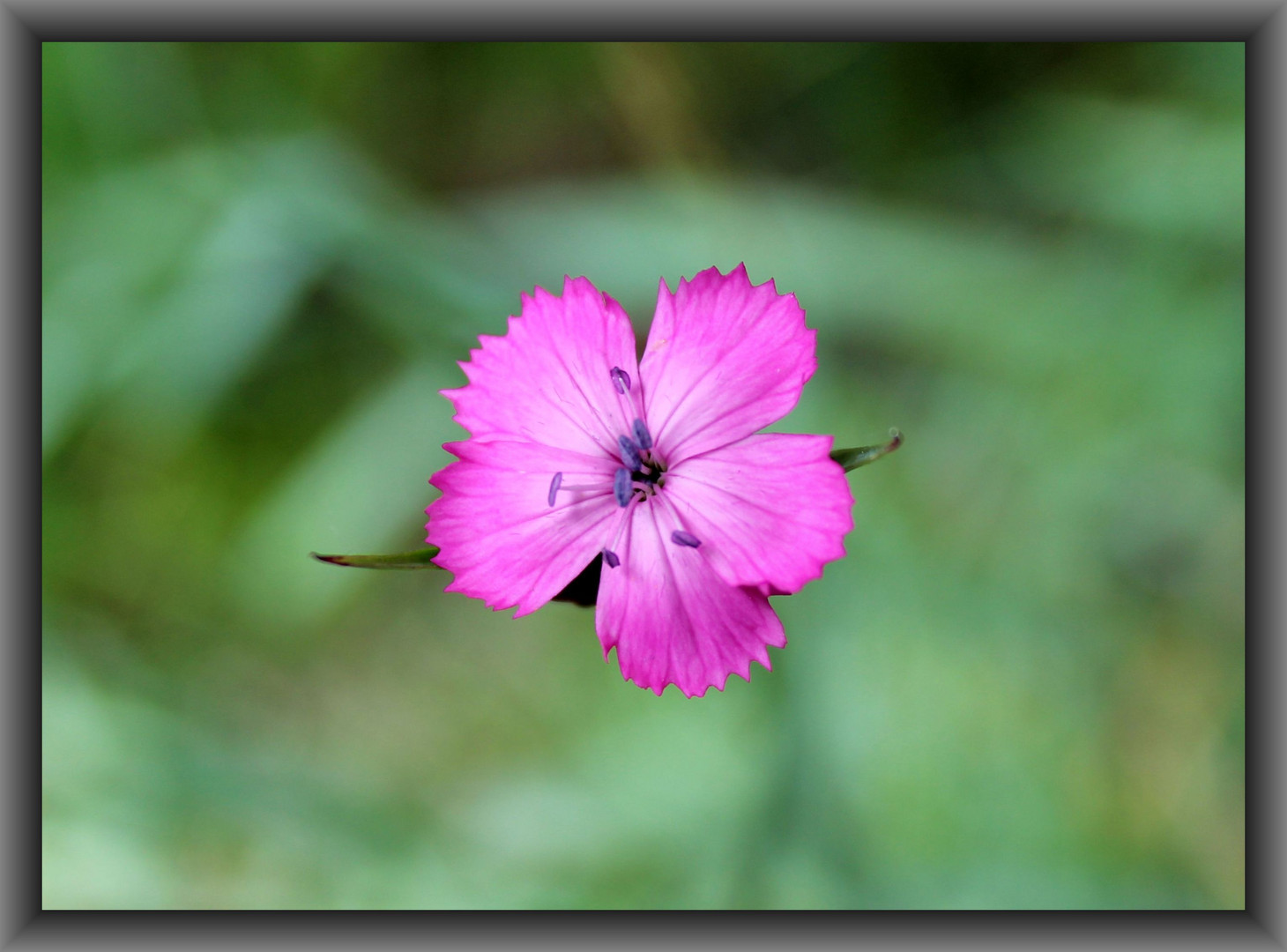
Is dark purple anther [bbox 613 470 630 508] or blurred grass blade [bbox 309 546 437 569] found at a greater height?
dark purple anther [bbox 613 470 630 508]

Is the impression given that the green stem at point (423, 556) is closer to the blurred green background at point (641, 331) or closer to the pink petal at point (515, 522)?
the pink petal at point (515, 522)

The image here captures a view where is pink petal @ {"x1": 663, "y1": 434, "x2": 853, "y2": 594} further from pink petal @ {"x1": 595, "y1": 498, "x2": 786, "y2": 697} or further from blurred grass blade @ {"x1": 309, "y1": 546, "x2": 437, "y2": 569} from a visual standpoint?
blurred grass blade @ {"x1": 309, "y1": 546, "x2": 437, "y2": 569}

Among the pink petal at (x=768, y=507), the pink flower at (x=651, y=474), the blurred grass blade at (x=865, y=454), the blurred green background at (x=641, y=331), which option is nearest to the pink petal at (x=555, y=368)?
the pink flower at (x=651, y=474)

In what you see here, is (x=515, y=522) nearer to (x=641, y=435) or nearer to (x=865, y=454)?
(x=641, y=435)

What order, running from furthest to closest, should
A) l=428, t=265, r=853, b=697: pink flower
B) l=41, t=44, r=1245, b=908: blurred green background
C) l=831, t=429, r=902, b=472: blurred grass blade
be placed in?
l=41, t=44, r=1245, b=908: blurred green background, l=428, t=265, r=853, b=697: pink flower, l=831, t=429, r=902, b=472: blurred grass blade

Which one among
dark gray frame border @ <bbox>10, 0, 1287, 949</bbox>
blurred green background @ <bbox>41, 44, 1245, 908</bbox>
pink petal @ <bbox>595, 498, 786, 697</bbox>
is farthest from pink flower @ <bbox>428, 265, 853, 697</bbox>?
blurred green background @ <bbox>41, 44, 1245, 908</bbox>

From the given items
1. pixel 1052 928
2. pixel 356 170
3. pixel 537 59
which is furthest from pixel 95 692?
pixel 1052 928

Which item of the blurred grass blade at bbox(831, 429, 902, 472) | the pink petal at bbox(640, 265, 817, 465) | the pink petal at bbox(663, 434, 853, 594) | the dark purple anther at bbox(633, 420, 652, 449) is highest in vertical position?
the pink petal at bbox(640, 265, 817, 465)
